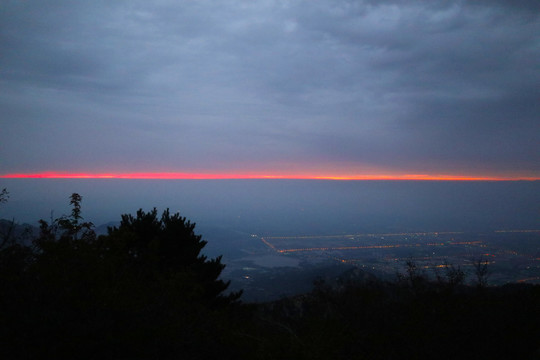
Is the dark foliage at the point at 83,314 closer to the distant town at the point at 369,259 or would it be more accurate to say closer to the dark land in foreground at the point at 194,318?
the dark land in foreground at the point at 194,318

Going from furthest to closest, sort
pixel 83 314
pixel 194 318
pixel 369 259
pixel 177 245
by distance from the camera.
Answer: pixel 369 259 → pixel 177 245 → pixel 194 318 → pixel 83 314

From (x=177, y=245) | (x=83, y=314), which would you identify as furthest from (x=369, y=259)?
(x=83, y=314)

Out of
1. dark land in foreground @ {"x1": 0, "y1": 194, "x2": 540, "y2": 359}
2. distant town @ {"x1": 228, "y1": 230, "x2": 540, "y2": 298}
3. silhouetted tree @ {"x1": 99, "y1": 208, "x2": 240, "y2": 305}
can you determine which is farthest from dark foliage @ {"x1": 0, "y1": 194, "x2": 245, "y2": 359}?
distant town @ {"x1": 228, "y1": 230, "x2": 540, "y2": 298}

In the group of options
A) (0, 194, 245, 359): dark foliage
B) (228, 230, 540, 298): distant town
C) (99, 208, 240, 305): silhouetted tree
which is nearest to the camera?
(0, 194, 245, 359): dark foliage

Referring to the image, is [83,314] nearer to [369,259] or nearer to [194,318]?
[194,318]

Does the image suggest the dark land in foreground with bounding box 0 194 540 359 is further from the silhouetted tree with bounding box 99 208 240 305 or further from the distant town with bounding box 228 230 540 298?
the distant town with bounding box 228 230 540 298

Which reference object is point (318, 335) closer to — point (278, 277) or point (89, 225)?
point (89, 225)

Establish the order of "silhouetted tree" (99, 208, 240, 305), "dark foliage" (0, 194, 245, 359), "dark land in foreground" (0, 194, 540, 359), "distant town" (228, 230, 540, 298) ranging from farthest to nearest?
"distant town" (228, 230, 540, 298), "silhouetted tree" (99, 208, 240, 305), "dark land in foreground" (0, 194, 540, 359), "dark foliage" (0, 194, 245, 359)

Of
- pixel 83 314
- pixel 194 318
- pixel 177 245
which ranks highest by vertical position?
pixel 83 314
